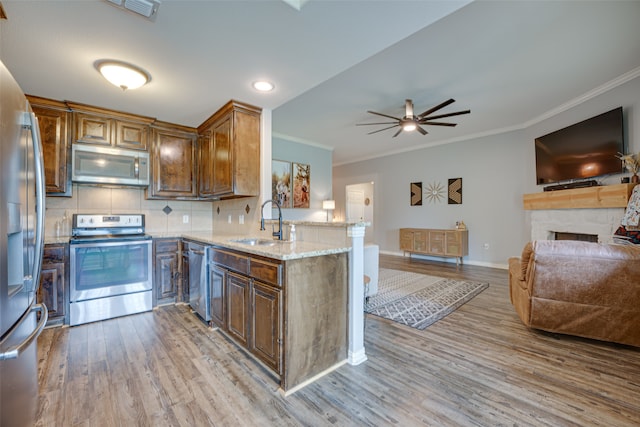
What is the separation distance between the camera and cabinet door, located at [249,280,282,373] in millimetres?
1722

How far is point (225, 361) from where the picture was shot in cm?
206

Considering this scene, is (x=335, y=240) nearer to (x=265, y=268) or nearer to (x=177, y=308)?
(x=265, y=268)

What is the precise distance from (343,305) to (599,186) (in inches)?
158

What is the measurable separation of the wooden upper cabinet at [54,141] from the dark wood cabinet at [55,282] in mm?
681

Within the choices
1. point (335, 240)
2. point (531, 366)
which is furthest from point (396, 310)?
point (335, 240)

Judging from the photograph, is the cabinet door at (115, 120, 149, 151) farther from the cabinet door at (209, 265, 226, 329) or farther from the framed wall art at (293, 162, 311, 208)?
the framed wall art at (293, 162, 311, 208)

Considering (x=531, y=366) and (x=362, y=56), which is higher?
(x=362, y=56)

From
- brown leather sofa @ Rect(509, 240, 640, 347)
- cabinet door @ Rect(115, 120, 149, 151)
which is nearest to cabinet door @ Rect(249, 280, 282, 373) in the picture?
brown leather sofa @ Rect(509, 240, 640, 347)

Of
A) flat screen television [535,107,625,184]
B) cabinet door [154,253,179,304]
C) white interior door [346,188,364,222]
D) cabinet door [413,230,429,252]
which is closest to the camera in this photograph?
cabinet door [154,253,179,304]

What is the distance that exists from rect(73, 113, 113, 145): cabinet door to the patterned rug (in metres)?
3.61

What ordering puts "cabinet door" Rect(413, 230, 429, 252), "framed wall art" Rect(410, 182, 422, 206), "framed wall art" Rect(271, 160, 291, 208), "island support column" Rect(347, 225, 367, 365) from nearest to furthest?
"island support column" Rect(347, 225, 367, 365), "framed wall art" Rect(271, 160, 291, 208), "cabinet door" Rect(413, 230, 429, 252), "framed wall art" Rect(410, 182, 422, 206)

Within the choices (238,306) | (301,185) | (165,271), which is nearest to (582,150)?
(301,185)

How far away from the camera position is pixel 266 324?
182 centimetres

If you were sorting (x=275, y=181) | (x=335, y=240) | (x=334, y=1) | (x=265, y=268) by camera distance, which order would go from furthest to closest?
(x=275, y=181) < (x=335, y=240) < (x=265, y=268) < (x=334, y=1)
